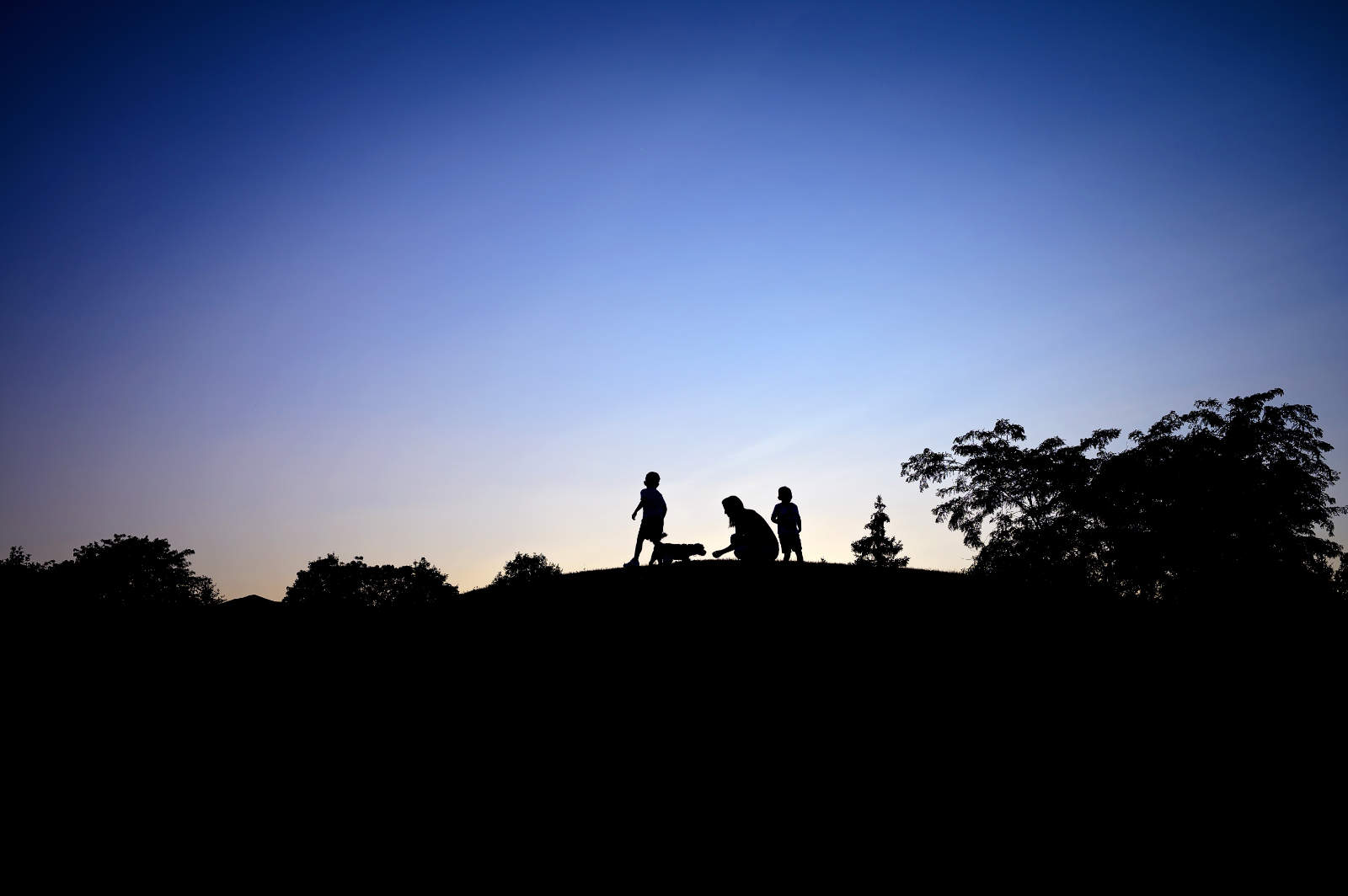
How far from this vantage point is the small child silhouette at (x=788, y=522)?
15930 mm

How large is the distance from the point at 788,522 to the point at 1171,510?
89.7 feet

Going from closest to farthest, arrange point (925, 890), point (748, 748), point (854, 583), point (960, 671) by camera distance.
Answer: point (925, 890), point (748, 748), point (960, 671), point (854, 583)

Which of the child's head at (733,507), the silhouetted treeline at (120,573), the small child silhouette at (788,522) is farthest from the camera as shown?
the silhouetted treeline at (120,573)

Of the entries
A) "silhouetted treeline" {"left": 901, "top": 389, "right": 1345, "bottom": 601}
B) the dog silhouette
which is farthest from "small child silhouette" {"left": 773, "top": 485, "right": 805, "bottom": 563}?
"silhouetted treeline" {"left": 901, "top": 389, "right": 1345, "bottom": 601}

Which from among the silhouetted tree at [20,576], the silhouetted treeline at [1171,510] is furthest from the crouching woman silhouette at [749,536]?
the silhouetted tree at [20,576]

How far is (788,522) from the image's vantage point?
53.0 ft

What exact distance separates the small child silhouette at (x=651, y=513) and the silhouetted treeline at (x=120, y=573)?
170ft

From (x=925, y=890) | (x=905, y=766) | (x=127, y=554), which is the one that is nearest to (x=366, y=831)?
(x=925, y=890)

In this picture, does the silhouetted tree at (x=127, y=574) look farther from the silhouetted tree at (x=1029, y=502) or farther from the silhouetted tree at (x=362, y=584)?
the silhouetted tree at (x=1029, y=502)

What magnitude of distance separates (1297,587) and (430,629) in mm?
36749

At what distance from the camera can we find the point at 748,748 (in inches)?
280

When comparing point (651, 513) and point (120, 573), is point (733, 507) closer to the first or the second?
point (651, 513)

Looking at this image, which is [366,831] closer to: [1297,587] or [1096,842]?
[1096,842]

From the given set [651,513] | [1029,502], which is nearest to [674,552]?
[651,513]
